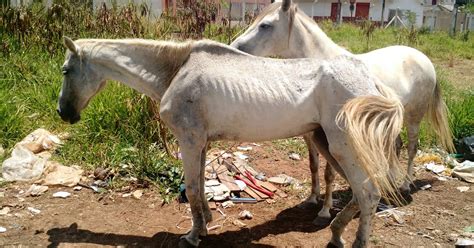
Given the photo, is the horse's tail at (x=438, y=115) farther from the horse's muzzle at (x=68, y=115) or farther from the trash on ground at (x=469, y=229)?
the horse's muzzle at (x=68, y=115)

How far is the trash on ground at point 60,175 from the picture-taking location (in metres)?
4.00

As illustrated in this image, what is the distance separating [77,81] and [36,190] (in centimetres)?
144

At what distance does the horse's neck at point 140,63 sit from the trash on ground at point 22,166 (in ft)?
5.60

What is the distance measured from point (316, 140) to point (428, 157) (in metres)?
2.95

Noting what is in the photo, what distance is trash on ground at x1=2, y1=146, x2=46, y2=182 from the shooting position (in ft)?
13.2

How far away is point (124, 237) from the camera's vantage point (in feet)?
10.6

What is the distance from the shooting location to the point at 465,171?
4.80m

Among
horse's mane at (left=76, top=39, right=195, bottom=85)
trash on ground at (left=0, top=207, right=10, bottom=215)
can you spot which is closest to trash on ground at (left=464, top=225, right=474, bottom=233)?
horse's mane at (left=76, top=39, right=195, bottom=85)

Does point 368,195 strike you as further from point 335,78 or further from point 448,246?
point 448,246

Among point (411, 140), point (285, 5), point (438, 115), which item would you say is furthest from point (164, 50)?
point (438, 115)

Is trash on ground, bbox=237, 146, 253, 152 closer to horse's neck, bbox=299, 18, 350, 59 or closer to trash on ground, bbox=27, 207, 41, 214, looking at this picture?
horse's neck, bbox=299, 18, 350, 59

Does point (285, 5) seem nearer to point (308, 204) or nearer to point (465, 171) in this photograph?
point (308, 204)

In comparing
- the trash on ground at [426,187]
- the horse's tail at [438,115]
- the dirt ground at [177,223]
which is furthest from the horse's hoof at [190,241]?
the horse's tail at [438,115]

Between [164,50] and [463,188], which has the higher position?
[164,50]
